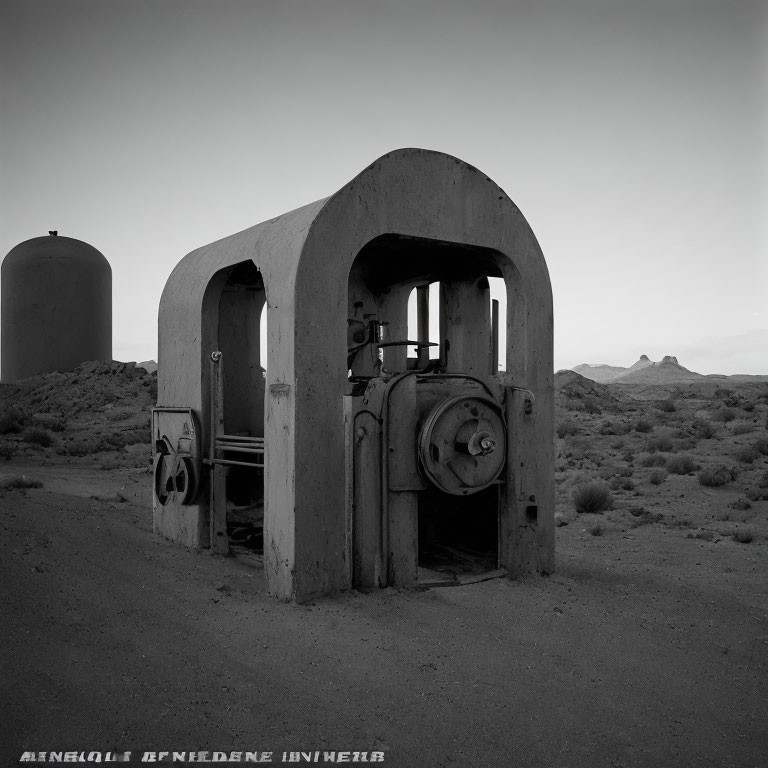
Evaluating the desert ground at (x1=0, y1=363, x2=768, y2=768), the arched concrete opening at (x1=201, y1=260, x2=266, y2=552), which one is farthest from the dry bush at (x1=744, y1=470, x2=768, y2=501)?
the arched concrete opening at (x1=201, y1=260, x2=266, y2=552)

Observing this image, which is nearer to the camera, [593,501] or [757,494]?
[593,501]

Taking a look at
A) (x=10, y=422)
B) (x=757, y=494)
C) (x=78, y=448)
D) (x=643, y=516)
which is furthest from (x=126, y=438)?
(x=757, y=494)

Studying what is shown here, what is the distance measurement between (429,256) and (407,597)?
3.43 m

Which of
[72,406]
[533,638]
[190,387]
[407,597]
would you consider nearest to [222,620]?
[407,597]

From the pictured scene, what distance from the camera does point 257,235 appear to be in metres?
6.66

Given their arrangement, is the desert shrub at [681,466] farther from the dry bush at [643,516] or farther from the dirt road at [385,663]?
the dirt road at [385,663]

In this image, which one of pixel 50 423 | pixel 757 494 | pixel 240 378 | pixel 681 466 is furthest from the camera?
pixel 50 423

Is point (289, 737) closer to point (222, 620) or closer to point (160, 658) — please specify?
point (160, 658)

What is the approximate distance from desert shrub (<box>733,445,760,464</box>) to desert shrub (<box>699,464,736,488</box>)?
1808 mm

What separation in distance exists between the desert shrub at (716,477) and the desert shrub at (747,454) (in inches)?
71.2

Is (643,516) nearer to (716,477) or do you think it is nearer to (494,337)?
(716,477)

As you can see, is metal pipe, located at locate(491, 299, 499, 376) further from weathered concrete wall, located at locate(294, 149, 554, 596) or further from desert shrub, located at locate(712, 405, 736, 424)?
desert shrub, located at locate(712, 405, 736, 424)

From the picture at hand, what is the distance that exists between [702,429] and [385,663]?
16947 mm

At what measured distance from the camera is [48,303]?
23906 millimetres
